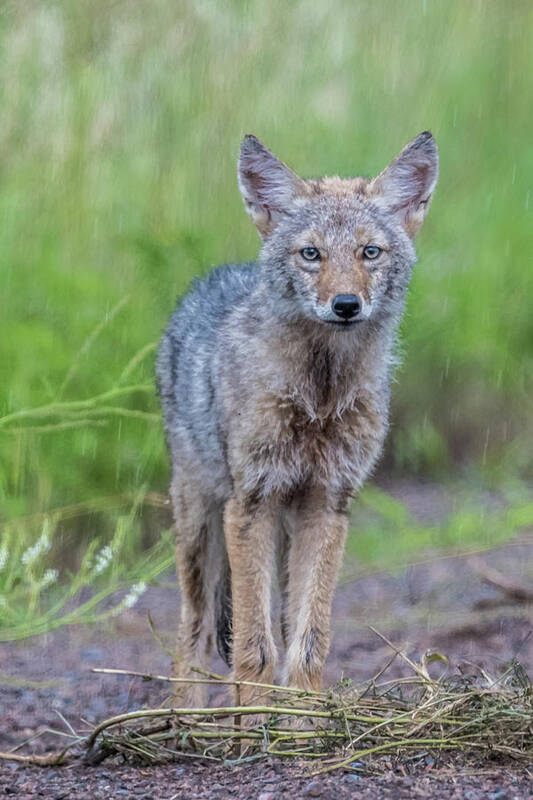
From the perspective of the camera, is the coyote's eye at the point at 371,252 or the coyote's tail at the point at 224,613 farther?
the coyote's tail at the point at 224,613

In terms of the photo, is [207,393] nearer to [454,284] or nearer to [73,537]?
[73,537]

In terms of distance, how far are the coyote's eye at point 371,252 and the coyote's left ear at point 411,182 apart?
12.3 inches

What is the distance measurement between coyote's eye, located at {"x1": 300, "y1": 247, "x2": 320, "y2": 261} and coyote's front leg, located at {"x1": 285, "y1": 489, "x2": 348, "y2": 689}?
2.98 ft

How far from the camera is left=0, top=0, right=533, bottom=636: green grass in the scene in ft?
21.0

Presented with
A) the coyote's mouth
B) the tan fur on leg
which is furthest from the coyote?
the tan fur on leg

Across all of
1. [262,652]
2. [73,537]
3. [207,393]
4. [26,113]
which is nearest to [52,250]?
[26,113]

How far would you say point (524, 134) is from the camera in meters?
7.51

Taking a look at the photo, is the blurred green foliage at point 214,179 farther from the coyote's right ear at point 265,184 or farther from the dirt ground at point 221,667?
the coyote's right ear at point 265,184

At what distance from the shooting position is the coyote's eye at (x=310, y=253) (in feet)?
14.0

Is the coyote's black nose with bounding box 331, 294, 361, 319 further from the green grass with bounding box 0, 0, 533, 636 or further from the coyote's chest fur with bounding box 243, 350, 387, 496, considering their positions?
the green grass with bounding box 0, 0, 533, 636

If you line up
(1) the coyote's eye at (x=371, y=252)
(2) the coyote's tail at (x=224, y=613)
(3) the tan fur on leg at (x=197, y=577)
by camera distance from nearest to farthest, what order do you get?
1. (1) the coyote's eye at (x=371, y=252)
2. (2) the coyote's tail at (x=224, y=613)
3. (3) the tan fur on leg at (x=197, y=577)

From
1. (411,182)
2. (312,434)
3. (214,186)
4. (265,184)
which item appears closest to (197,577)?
(312,434)

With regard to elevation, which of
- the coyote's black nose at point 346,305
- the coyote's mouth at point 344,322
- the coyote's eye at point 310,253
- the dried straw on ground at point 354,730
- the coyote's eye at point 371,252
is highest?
the coyote's eye at point 371,252

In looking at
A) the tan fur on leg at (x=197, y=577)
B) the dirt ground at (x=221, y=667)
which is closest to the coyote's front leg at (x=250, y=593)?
the dirt ground at (x=221, y=667)
